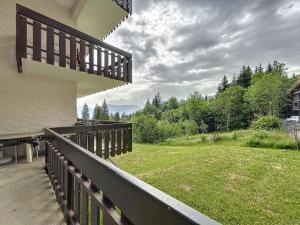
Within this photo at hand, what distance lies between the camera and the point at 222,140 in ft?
55.6

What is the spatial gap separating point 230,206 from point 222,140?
1241cm

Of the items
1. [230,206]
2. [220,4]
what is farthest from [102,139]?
[220,4]

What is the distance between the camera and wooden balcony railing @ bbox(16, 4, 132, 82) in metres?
3.23

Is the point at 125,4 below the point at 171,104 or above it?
below

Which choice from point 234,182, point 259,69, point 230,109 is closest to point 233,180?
point 234,182

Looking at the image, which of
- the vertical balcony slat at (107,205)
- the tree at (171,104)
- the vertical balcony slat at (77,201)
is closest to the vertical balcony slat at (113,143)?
the vertical balcony slat at (77,201)

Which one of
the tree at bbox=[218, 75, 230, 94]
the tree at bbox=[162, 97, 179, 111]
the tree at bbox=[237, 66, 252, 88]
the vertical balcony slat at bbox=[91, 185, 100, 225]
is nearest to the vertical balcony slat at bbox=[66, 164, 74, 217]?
the vertical balcony slat at bbox=[91, 185, 100, 225]

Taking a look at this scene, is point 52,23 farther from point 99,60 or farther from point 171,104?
point 171,104

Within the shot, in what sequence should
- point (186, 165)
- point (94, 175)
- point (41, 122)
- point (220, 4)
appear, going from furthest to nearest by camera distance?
point (186, 165) → point (220, 4) → point (41, 122) → point (94, 175)

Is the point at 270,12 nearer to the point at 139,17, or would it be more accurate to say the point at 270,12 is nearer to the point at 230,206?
the point at 139,17

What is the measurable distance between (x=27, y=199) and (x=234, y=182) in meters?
6.82

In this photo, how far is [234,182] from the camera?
23.4 feet

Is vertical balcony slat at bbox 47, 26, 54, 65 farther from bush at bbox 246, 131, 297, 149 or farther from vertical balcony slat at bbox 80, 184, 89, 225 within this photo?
bush at bbox 246, 131, 297, 149

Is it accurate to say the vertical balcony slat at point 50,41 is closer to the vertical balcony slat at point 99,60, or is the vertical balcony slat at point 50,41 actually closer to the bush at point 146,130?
the vertical balcony slat at point 99,60
